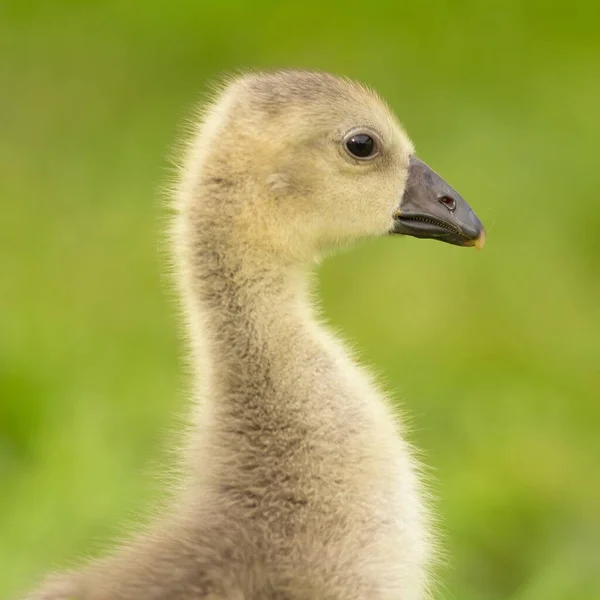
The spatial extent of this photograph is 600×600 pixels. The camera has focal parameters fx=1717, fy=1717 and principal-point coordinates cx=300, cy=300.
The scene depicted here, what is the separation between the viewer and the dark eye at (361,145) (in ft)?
10.1

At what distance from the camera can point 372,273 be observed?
19.6ft

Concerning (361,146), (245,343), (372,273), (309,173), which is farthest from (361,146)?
(372,273)

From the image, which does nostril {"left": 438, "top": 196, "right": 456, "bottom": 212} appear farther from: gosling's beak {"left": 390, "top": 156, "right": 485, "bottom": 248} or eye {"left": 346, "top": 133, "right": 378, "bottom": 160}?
eye {"left": 346, "top": 133, "right": 378, "bottom": 160}

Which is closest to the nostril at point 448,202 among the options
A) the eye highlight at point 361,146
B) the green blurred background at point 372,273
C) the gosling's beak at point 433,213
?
the gosling's beak at point 433,213

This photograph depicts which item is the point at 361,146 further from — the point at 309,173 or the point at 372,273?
the point at 372,273

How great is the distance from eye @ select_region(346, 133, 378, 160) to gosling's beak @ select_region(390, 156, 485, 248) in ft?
0.36

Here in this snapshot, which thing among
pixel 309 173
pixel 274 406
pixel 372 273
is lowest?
pixel 274 406

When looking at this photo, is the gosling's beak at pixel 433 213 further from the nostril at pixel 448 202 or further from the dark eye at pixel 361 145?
the dark eye at pixel 361 145

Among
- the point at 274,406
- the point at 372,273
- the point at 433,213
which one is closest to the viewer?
the point at 274,406

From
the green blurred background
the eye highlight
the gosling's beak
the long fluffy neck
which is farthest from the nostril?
the green blurred background

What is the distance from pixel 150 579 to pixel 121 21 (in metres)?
5.53

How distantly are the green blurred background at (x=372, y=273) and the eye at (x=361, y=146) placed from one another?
A: 1.65ft

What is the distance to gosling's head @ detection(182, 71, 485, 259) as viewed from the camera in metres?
2.96

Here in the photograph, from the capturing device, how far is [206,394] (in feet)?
9.57
